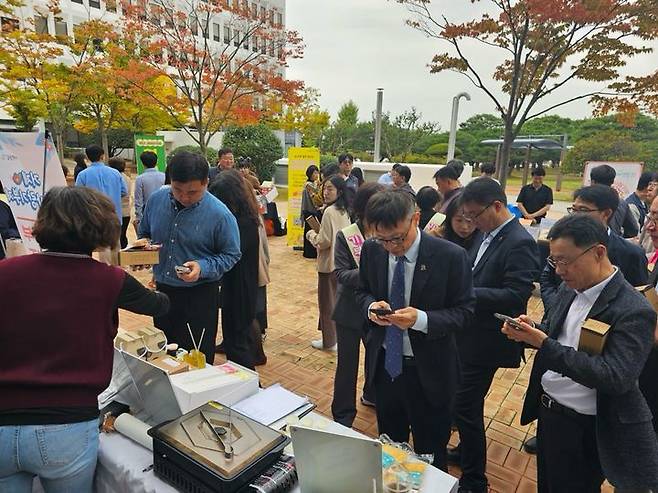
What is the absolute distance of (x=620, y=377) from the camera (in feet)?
4.71

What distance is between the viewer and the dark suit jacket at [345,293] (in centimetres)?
267

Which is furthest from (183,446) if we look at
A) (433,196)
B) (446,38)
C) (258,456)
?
(446,38)

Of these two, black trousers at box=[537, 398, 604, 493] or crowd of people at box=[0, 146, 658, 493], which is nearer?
crowd of people at box=[0, 146, 658, 493]

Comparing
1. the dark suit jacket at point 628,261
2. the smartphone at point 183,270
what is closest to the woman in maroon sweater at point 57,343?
the smartphone at point 183,270

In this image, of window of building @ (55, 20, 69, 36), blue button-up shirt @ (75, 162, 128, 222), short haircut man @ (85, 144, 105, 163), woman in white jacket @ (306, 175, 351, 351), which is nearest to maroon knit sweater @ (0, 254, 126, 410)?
woman in white jacket @ (306, 175, 351, 351)

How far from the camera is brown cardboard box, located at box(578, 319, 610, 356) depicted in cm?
147

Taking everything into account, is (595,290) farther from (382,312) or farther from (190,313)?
(190,313)

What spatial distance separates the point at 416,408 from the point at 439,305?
530mm

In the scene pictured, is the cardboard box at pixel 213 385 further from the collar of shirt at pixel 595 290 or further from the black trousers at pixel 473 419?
the collar of shirt at pixel 595 290

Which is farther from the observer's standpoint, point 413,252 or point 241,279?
point 241,279

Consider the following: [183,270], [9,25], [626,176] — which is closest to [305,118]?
[9,25]

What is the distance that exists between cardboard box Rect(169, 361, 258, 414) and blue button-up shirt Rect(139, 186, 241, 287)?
0.71m

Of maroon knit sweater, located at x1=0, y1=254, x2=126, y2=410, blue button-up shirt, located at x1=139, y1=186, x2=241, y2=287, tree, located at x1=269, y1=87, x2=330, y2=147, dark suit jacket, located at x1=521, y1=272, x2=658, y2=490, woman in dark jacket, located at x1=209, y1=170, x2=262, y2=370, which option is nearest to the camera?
maroon knit sweater, located at x1=0, y1=254, x2=126, y2=410

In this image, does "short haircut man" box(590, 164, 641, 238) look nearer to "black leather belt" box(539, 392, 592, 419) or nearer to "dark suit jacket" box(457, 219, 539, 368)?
"dark suit jacket" box(457, 219, 539, 368)
